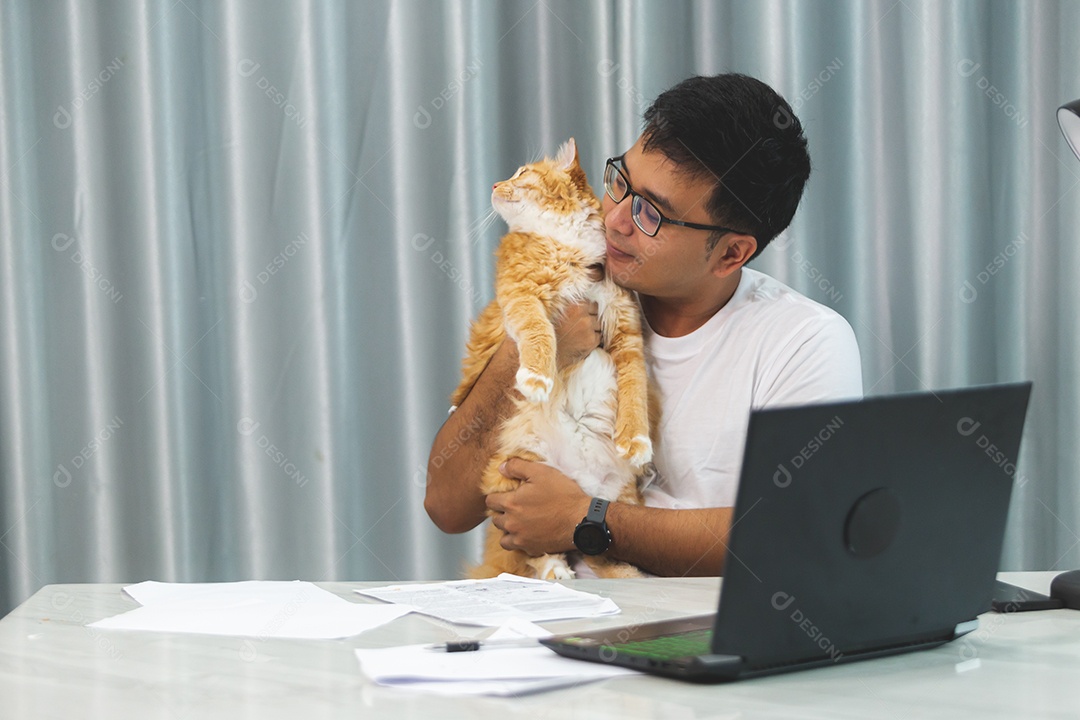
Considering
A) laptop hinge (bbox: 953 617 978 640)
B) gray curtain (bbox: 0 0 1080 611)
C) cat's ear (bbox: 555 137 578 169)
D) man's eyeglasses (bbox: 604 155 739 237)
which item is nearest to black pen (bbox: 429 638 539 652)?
laptop hinge (bbox: 953 617 978 640)

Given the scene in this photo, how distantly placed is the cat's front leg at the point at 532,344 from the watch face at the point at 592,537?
0.80 ft

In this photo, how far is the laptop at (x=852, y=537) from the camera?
866 mm

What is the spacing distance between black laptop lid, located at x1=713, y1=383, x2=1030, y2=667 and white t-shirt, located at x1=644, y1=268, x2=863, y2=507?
820mm

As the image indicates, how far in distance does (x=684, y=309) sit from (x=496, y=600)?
2.95ft

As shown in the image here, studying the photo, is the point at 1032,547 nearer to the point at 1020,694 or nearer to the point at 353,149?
the point at 1020,694

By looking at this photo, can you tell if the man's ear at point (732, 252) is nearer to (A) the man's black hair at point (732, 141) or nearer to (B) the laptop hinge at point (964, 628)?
(A) the man's black hair at point (732, 141)

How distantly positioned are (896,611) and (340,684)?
0.56 m

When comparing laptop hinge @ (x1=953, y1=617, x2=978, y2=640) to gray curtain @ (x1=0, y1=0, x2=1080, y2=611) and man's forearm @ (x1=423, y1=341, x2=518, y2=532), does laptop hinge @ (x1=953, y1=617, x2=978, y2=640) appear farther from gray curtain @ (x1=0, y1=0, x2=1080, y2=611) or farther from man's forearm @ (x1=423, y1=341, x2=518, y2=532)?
gray curtain @ (x1=0, y1=0, x2=1080, y2=611)

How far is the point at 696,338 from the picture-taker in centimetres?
198

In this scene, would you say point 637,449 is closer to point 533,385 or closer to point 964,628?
point 533,385

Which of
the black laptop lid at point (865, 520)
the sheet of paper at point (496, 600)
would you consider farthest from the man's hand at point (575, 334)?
the black laptop lid at point (865, 520)

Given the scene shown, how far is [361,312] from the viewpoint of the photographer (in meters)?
2.62

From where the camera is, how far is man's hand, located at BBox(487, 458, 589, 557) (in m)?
1.80

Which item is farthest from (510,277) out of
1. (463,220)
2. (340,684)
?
(340,684)
